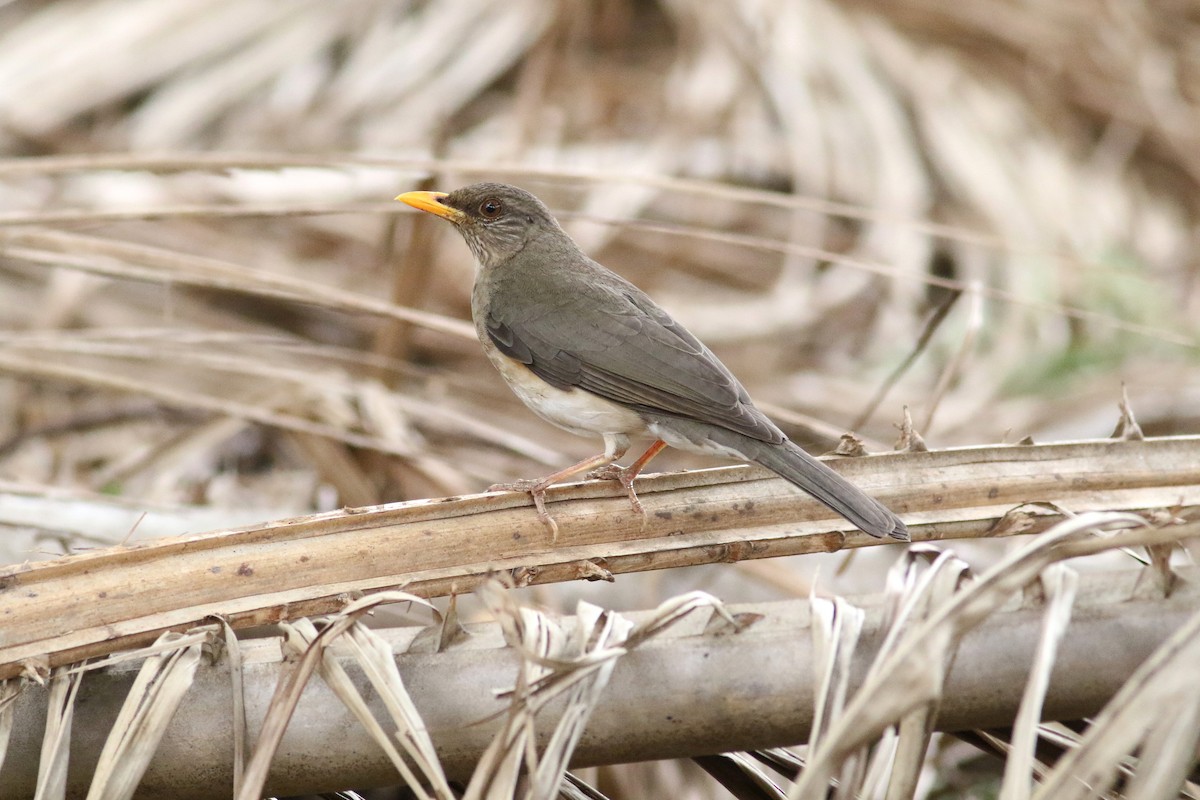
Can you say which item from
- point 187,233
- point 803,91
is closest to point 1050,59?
point 803,91

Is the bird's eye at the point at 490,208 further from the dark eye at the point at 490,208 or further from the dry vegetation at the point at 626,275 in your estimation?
the dry vegetation at the point at 626,275

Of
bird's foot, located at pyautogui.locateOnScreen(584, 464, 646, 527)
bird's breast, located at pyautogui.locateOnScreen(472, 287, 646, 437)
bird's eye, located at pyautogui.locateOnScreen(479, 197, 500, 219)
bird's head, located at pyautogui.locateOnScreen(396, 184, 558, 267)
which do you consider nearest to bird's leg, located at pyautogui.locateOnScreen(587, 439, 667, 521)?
bird's foot, located at pyautogui.locateOnScreen(584, 464, 646, 527)

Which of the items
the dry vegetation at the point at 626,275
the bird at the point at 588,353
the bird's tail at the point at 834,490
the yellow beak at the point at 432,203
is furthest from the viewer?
the yellow beak at the point at 432,203

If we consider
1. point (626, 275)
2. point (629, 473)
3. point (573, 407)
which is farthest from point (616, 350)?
point (626, 275)

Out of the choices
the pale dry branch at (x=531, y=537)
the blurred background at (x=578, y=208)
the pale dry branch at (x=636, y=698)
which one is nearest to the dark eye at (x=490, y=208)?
the blurred background at (x=578, y=208)

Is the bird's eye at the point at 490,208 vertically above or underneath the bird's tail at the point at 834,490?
above

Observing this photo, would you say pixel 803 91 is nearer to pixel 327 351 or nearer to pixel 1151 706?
pixel 327 351

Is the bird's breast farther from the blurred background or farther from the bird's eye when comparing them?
the bird's eye
